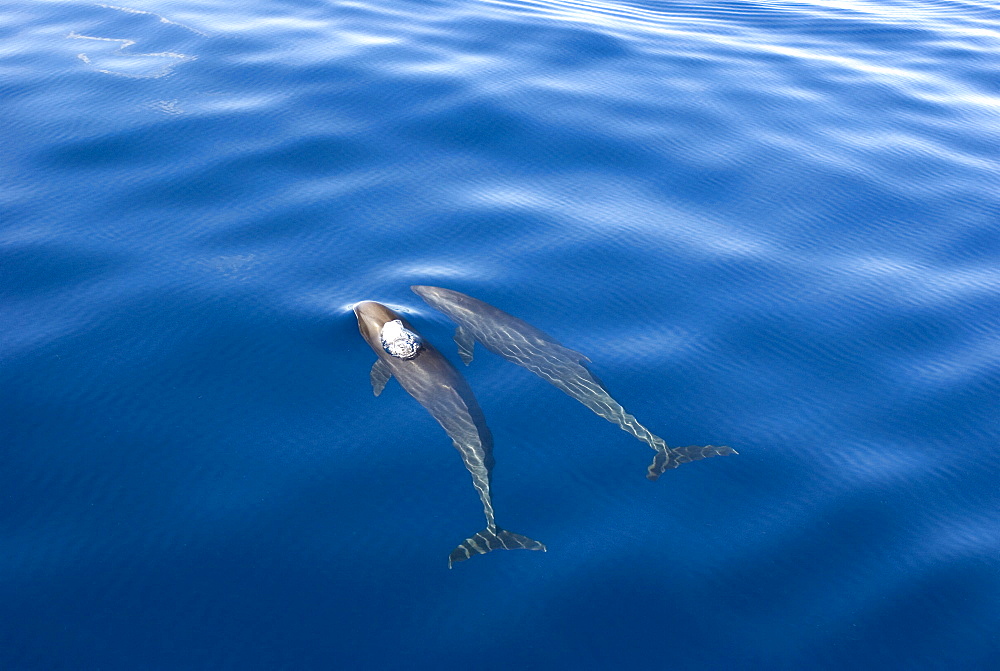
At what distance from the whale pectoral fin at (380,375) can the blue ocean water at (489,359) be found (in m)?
0.19

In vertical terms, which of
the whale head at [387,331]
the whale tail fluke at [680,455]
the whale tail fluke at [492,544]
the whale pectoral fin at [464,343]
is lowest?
the whale tail fluke at [492,544]

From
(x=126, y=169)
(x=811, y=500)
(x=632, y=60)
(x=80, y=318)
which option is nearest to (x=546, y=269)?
(x=811, y=500)

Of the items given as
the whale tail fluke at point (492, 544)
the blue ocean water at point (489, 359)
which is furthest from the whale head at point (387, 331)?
the whale tail fluke at point (492, 544)

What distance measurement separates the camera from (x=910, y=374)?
1232 cm

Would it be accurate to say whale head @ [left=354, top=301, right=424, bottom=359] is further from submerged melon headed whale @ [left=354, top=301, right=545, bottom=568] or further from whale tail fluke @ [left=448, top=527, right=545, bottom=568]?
whale tail fluke @ [left=448, top=527, right=545, bottom=568]

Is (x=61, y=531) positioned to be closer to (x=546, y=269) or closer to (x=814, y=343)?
(x=546, y=269)

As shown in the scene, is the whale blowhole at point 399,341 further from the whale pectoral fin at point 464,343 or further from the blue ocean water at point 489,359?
the whale pectoral fin at point 464,343

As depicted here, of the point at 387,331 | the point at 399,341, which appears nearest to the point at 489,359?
the point at 399,341

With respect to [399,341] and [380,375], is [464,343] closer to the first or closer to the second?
[399,341]

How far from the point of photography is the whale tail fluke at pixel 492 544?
31.0ft

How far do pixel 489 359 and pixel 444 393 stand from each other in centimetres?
135

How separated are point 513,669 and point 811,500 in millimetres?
4759

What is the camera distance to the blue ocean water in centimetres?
895

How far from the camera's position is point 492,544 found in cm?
954
